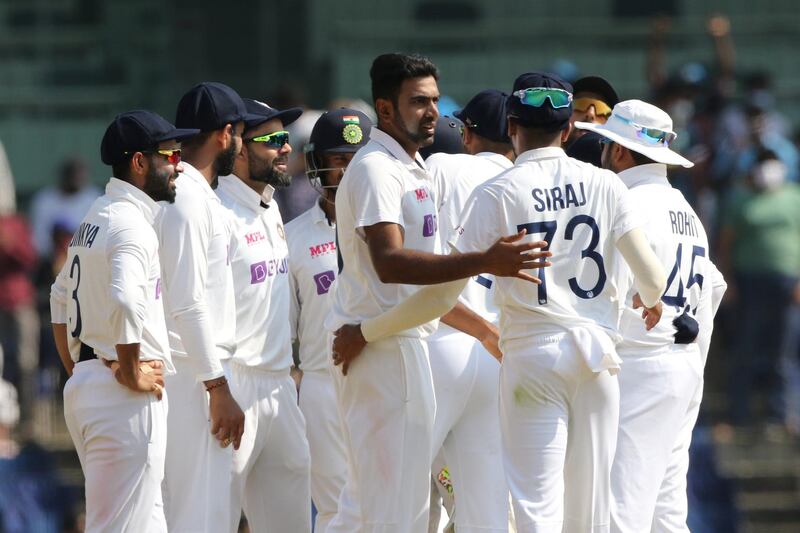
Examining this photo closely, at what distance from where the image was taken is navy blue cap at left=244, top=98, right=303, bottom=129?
772 cm

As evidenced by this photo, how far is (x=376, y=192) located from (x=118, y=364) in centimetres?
130

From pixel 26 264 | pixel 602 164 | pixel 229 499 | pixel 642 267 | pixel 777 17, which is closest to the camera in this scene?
pixel 642 267

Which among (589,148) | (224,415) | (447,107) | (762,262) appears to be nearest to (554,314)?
(224,415)

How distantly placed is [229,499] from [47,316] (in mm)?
6838

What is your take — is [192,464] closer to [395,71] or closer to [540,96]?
[395,71]

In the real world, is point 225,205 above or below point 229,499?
above

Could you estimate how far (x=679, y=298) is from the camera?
7492mm

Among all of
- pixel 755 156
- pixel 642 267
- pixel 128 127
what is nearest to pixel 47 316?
pixel 755 156

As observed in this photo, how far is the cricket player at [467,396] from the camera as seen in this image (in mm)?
7141

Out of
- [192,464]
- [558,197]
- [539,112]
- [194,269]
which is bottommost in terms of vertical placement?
[192,464]

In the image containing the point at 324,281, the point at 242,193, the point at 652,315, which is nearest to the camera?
the point at 652,315

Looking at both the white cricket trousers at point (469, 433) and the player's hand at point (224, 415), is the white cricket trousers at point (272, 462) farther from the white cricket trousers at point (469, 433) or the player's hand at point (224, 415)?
the white cricket trousers at point (469, 433)

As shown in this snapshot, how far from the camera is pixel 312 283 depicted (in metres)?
8.12

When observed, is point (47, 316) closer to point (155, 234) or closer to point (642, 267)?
point (155, 234)
